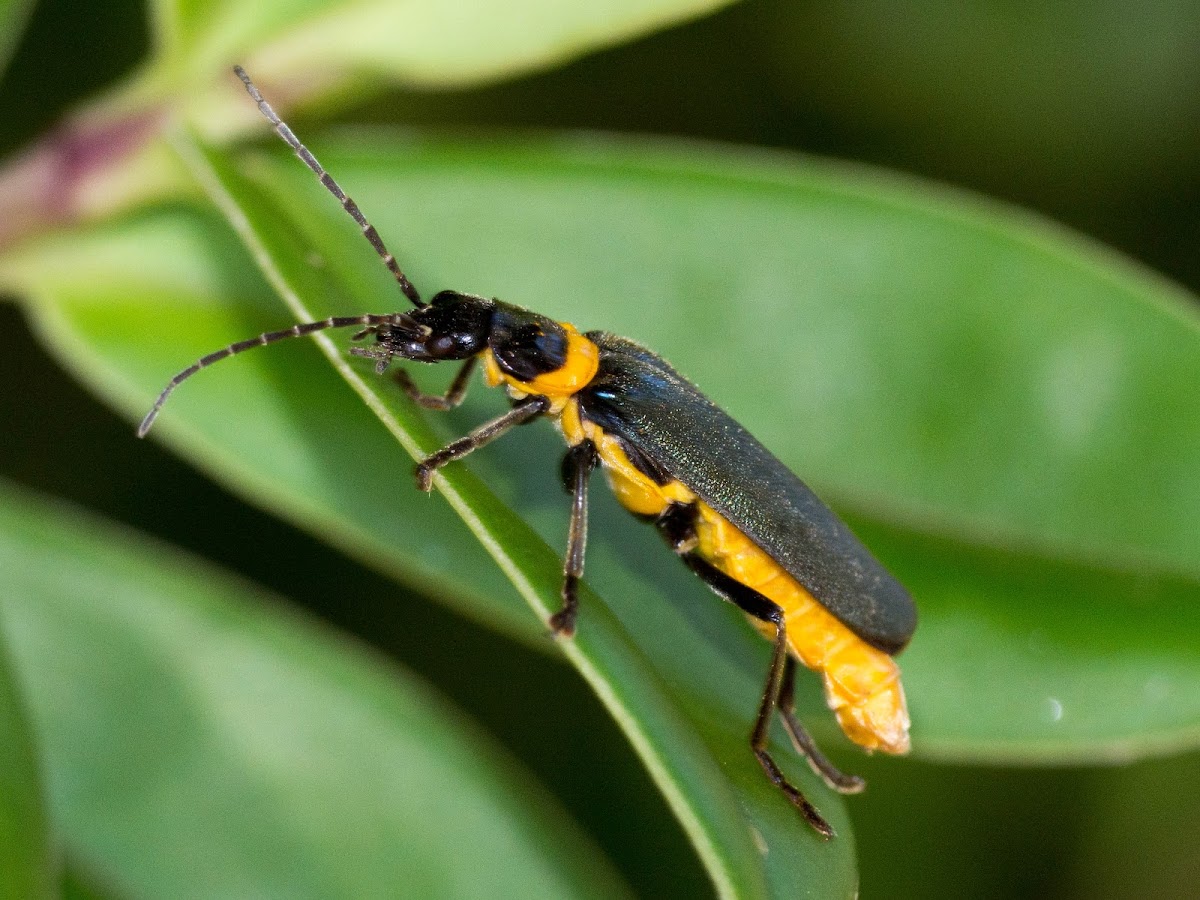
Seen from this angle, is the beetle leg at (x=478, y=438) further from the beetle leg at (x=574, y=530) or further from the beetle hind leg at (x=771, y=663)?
the beetle hind leg at (x=771, y=663)

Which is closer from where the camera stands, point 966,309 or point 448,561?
point 448,561

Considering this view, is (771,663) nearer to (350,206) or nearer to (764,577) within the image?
(764,577)

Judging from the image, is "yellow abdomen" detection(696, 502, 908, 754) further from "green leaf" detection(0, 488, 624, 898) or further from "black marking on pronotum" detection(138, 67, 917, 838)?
"green leaf" detection(0, 488, 624, 898)

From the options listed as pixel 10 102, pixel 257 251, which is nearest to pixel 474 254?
pixel 257 251

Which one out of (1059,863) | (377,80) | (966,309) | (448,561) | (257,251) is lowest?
(1059,863)

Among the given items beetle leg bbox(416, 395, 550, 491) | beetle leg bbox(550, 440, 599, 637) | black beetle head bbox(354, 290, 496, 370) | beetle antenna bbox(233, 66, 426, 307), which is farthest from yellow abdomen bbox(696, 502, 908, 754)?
beetle antenna bbox(233, 66, 426, 307)

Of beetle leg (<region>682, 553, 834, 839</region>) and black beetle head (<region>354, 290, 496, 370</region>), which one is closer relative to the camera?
beetle leg (<region>682, 553, 834, 839</region>)

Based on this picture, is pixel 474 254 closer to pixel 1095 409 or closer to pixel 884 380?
pixel 884 380

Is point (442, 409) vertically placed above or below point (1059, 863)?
above
